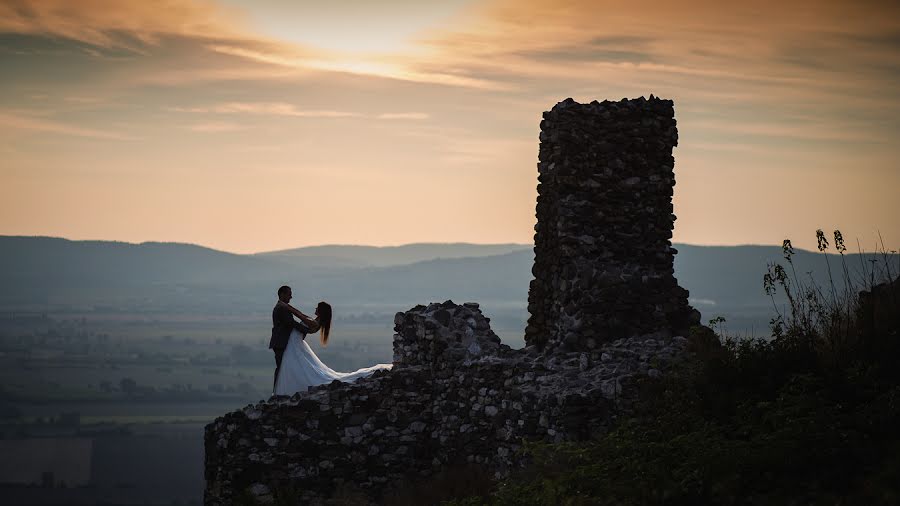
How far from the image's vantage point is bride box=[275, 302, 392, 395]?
62.6 ft

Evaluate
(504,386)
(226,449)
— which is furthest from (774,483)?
(226,449)

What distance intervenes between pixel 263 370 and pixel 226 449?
168168 millimetres

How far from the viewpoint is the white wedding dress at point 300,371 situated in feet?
62.6

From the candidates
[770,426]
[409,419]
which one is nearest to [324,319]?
[409,419]

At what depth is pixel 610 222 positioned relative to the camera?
17.8 meters

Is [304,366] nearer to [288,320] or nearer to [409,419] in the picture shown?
[288,320]

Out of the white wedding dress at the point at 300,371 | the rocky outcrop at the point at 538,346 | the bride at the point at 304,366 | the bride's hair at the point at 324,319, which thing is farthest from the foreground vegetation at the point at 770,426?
the bride's hair at the point at 324,319

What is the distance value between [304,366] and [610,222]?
531 cm

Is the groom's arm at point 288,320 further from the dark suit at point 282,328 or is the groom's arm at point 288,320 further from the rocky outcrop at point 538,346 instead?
the rocky outcrop at point 538,346

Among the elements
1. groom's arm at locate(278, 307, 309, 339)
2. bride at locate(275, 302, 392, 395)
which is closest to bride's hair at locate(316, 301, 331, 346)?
bride at locate(275, 302, 392, 395)

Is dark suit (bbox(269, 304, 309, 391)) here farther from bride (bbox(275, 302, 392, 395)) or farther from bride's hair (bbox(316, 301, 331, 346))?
bride's hair (bbox(316, 301, 331, 346))

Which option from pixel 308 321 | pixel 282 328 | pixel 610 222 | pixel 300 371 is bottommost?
pixel 300 371

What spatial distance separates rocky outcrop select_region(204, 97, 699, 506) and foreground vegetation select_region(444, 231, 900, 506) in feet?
7.04

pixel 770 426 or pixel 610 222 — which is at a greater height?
pixel 610 222
